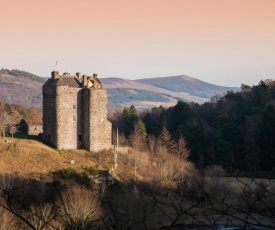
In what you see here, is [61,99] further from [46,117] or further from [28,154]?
[28,154]

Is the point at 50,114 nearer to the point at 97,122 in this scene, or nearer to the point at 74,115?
the point at 74,115

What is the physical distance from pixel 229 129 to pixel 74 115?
23.0 meters

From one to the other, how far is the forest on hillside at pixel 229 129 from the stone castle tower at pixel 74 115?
13.1m

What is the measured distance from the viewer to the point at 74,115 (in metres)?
39.6

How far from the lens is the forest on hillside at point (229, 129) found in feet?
167

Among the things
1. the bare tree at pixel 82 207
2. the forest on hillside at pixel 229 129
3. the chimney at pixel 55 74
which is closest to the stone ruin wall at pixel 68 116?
the chimney at pixel 55 74

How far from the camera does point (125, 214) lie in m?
30.0

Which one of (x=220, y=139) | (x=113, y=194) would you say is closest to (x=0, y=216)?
(x=113, y=194)

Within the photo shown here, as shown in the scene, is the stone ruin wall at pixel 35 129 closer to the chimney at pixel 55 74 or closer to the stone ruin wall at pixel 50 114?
the stone ruin wall at pixel 50 114

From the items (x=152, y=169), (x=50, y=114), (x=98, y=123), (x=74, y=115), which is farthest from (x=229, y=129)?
(x=50, y=114)

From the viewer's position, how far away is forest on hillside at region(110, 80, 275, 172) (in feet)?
167

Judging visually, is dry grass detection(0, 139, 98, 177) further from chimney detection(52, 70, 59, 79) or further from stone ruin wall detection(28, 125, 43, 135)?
stone ruin wall detection(28, 125, 43, 135)

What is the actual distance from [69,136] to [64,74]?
5697mm

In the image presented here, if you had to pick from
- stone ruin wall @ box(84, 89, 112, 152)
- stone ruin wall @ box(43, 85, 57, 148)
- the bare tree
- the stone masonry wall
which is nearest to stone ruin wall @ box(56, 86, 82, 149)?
stone ruin wall @ box(43, 85, 57, 148)
